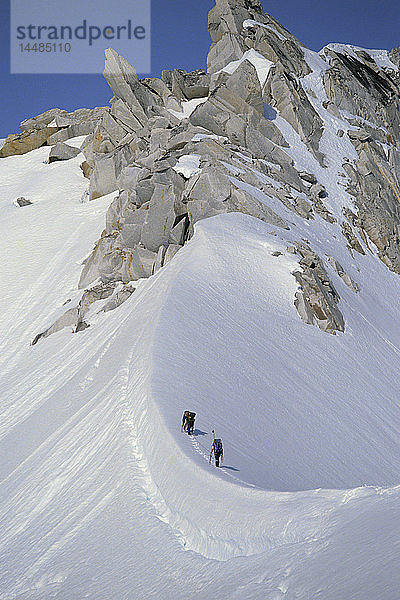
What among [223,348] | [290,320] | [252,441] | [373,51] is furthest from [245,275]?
[373,51]

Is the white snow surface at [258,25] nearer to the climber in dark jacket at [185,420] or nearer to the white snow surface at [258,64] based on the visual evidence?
the white snow surface at [258,64]

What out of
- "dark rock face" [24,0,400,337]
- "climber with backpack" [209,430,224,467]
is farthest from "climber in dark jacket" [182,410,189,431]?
"dark rock face" [24,0,400,337]

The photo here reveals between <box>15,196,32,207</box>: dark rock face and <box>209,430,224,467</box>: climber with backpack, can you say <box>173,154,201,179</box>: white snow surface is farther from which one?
<box>15,196,32,207</box>: dark rock face

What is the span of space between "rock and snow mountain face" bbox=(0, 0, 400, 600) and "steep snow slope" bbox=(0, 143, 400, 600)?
0.16 ft

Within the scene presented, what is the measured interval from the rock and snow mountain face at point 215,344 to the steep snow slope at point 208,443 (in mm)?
48

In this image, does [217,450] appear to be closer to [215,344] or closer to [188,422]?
[188,422]

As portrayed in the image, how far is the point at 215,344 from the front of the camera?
16.4 meters

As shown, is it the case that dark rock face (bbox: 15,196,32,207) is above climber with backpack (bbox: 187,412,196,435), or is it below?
above

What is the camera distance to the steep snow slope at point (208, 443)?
7.22 meters

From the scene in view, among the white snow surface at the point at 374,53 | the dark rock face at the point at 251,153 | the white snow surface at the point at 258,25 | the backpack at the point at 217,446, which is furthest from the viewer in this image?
the white snow surface at the point at 374,53

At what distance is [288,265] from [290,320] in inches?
141

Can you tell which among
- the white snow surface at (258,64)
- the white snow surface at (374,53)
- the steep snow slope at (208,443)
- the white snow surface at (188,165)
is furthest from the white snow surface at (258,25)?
the steep snow slope at (208,443)

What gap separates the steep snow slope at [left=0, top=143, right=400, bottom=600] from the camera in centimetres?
722

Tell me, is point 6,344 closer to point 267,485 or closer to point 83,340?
point 83,340
